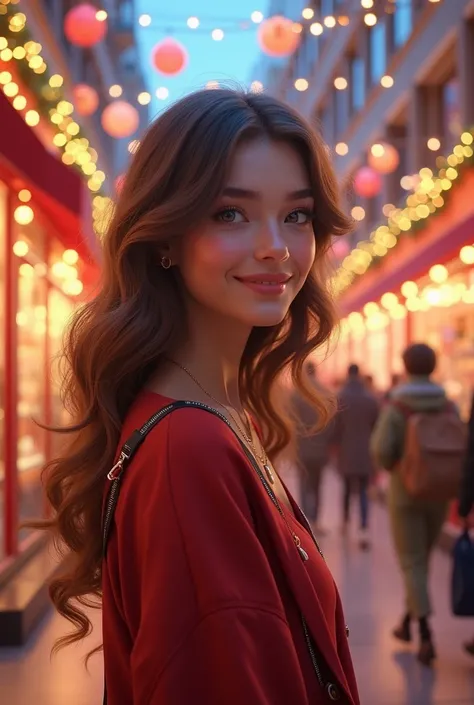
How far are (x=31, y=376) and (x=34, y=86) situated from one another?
103 inches

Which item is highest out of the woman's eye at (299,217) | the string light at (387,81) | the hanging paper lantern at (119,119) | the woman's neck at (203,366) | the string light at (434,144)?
the string light at (387,81)

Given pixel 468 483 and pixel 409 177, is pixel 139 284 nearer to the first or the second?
pixel 468 483

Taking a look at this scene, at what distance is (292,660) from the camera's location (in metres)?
1.24

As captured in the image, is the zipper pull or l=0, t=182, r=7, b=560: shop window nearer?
the zipper pull

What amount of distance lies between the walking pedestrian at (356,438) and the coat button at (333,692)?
8.88 m

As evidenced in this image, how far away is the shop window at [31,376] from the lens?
26.0 feet

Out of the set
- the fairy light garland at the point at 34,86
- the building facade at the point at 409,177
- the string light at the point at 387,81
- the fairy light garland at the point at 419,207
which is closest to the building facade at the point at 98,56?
the fairy light garland at the point at 34,86

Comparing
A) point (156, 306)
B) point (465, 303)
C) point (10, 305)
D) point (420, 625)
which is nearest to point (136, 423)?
point (156, 306)

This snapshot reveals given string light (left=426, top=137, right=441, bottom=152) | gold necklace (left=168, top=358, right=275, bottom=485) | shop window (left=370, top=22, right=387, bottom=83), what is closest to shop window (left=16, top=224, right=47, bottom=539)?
gold necklace (left=168, top=358, right=275, bottom=485)

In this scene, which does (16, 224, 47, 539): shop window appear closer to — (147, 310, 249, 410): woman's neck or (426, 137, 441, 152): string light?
(147, 310, 249, 410): woman's neck

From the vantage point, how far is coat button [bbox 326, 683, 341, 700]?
4.49 feet

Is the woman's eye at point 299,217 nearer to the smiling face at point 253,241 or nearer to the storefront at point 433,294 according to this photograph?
the smiling face at point 253,241

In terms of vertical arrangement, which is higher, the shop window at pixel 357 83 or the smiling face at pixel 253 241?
the shop window at pixel 357 83

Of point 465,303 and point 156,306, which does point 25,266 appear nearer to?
point 465,303
